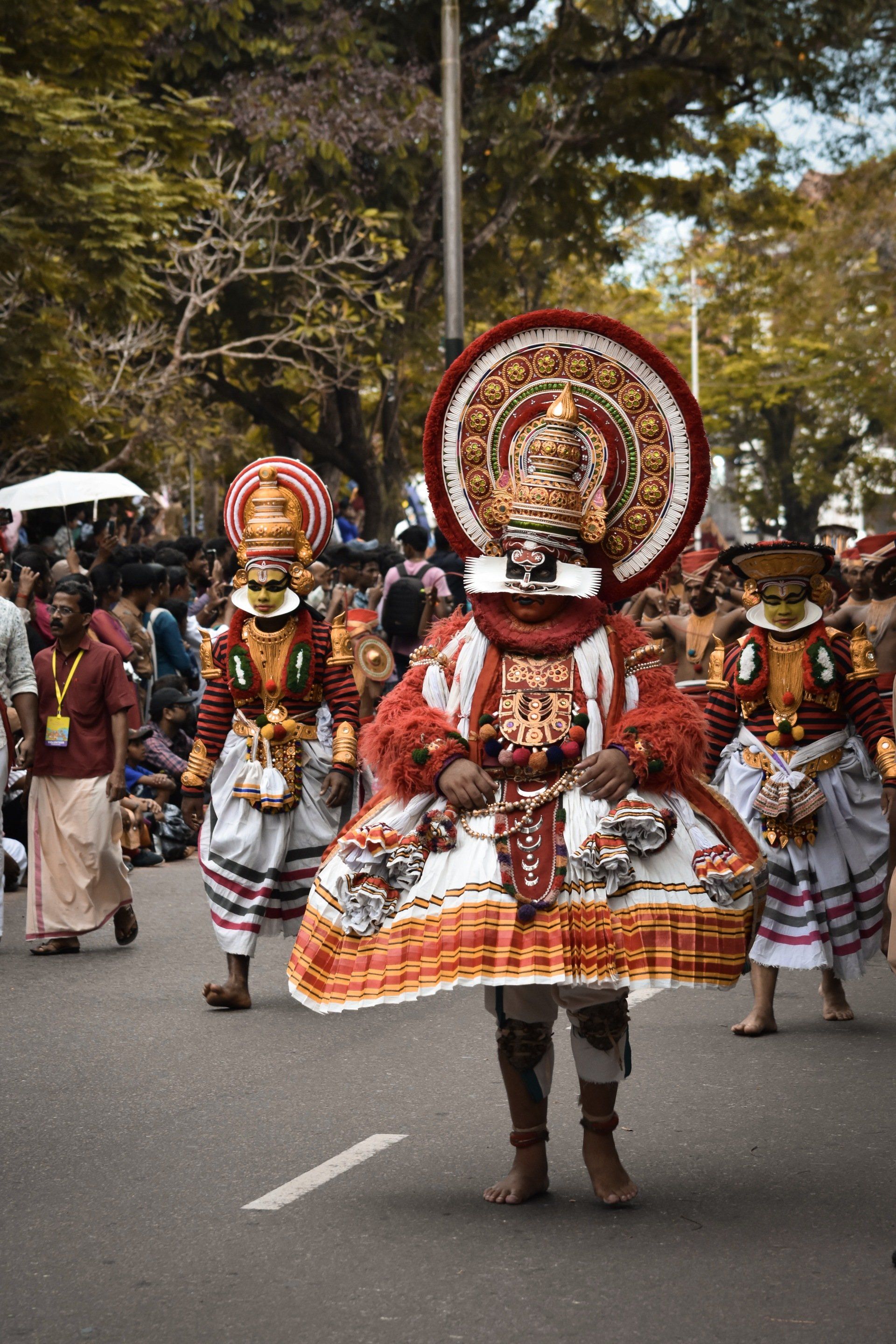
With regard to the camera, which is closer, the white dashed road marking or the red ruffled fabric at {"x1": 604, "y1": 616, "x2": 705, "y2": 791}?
the red ruffled fabric at {"x1": 604, "y1": 616, "x2": 705, "y2": 791}

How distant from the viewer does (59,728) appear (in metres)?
9.76

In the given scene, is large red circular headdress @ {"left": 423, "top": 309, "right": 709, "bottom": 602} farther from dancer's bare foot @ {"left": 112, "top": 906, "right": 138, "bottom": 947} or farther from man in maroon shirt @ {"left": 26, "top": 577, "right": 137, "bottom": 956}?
dancer's bare foot @ {"left": 112, "top": 906, "right": 138, "bottom": 947}

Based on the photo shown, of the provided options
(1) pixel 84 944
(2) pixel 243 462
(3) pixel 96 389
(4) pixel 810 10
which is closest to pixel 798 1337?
(1) pixel 84 944

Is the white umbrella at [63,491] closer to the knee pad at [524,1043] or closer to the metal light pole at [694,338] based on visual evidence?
the knee pad at [524,1043]

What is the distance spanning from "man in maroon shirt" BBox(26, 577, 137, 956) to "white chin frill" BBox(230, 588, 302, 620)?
70.0 inches

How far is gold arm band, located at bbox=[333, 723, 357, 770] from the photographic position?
317 inches

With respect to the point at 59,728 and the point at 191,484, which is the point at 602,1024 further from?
the point at 191,484

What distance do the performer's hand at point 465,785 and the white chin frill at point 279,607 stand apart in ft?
10.0

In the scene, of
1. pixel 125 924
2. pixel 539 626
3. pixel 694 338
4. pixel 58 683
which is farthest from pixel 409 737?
pixel 694 338

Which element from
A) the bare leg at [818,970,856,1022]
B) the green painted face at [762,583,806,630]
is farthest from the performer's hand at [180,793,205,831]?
the bare leg at [818,970,856,1022]

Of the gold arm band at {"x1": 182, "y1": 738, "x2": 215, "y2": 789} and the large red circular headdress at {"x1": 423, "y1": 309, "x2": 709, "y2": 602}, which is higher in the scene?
the large red circular headdress at {"x1": 423, "y1": 309, "x2": 709, "y2": 602}

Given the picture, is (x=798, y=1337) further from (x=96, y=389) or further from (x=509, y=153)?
(x=509, y=153)

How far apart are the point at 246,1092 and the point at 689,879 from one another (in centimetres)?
229

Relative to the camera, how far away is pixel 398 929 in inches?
196
